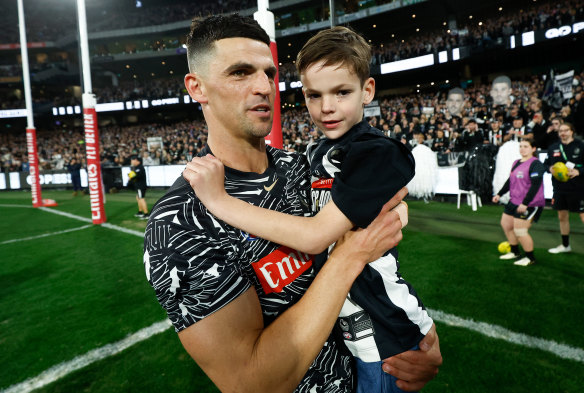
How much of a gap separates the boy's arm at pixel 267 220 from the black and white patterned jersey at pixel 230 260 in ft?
0.23

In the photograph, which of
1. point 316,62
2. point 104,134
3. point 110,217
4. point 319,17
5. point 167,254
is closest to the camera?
point 167,254

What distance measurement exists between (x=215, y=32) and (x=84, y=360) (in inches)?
133

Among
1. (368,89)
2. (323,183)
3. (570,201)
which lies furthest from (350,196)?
(570,201)

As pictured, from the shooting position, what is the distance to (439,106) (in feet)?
79.3

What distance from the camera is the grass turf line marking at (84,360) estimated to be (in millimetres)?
3037

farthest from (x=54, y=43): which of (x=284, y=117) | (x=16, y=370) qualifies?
(x=16, y=370)

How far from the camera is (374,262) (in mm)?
1573

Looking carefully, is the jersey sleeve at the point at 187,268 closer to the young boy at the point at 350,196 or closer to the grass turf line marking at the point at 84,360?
the young boy at the point at 350,196

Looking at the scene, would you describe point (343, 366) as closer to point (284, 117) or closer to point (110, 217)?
point (110, 217)

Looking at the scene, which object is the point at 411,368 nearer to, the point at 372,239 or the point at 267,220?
the point at 372,239

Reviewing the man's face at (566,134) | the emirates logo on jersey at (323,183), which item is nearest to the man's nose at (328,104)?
the emirates logo on jersey at (323,183)

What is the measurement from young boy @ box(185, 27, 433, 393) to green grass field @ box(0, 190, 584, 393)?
66.2 inches

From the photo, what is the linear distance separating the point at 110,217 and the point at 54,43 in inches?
1772

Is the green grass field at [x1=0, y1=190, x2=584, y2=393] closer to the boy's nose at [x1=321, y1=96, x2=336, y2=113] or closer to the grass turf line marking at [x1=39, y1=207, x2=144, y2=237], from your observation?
the grass turf line marking at [x1=39, y1=207, x2=144, y2=237]
